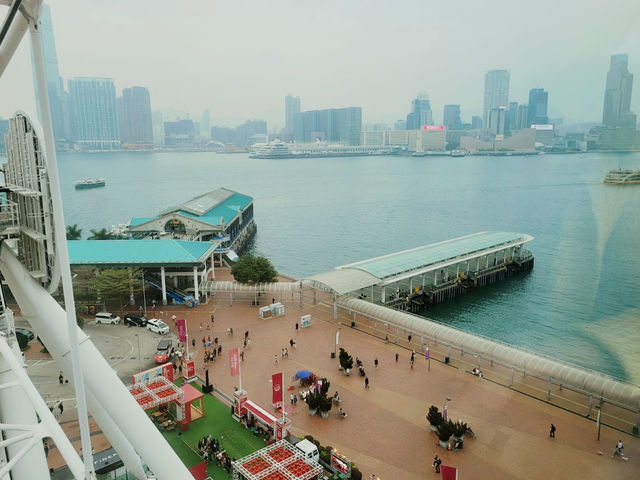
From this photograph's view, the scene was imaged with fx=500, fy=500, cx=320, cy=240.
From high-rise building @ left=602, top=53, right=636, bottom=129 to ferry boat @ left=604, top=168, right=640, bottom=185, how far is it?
82.6 inches

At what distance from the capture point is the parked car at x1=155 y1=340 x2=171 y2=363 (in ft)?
84.5

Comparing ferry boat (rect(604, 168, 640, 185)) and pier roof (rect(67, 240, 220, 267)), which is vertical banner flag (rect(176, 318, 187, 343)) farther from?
ferry boat (rect(604, 168, 640, 185))

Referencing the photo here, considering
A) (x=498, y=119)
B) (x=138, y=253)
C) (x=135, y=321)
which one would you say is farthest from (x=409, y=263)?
(x=498, y=119)

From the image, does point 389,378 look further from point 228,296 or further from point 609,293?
point 228,296

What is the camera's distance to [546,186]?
107m

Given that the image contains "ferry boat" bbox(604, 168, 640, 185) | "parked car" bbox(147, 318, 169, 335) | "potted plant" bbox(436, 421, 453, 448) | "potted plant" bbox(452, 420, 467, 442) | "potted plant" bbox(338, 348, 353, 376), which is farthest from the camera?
"parked car" bbox(147, 318, 169, 335)

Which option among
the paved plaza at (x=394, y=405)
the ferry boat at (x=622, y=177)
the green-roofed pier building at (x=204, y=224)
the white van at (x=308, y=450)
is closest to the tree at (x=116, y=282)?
the paved plaza at (x=394, y=405)

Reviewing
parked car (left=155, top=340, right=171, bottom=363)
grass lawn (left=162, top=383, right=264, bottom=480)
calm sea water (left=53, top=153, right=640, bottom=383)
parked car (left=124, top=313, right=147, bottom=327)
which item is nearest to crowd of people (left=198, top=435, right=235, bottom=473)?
grass lawn (left=162, top=383, right=264, bottom=480)

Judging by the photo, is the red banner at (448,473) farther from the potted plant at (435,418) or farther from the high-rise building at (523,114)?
the high-rise building at (523,114)

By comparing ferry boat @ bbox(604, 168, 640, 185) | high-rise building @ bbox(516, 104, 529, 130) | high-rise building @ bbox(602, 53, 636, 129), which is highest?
high-rise building @ bbox(516, 104, 529, 130)

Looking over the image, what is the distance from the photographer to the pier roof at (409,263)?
34.1 metres

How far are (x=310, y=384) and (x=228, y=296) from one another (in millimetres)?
14848

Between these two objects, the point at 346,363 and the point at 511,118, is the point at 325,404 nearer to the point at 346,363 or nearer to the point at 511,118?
the point at 346,363

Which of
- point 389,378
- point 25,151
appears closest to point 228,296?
point 389,378
